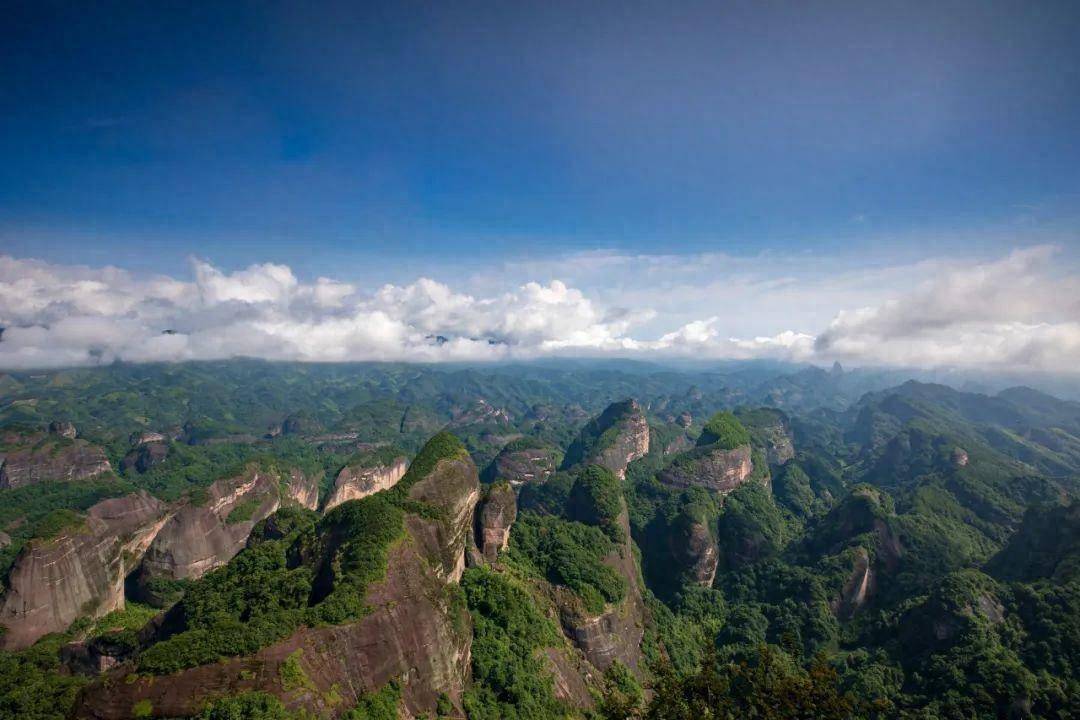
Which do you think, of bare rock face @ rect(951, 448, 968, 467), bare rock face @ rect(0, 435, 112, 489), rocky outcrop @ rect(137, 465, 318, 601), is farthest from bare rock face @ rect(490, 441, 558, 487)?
bare rock face @ rect(951, 448, 968, 467)

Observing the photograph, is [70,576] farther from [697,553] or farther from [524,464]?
[524,464]

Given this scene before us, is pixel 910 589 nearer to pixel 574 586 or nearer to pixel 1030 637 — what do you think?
pixel 1030 637

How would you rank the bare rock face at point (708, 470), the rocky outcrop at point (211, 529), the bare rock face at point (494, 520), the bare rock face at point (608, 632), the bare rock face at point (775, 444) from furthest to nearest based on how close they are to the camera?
1. the bare rock face at point (775, 444)
2. the bare rock face at point (708, 470)
3. the rocky outcrop at point (211, 529)
4. the bare rock face at point (494, 520)
5. the bare rock face at point (608, 632)

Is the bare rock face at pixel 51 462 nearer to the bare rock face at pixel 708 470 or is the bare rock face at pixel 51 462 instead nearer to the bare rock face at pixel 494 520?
the bare rock face at pixel 494 520

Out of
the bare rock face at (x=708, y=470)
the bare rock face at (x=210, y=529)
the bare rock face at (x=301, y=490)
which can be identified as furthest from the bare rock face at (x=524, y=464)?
the bare rock face at (x=210, y=529)

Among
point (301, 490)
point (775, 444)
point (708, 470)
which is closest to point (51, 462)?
point (301, 490)

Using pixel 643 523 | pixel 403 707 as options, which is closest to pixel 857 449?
pixel 643 523
